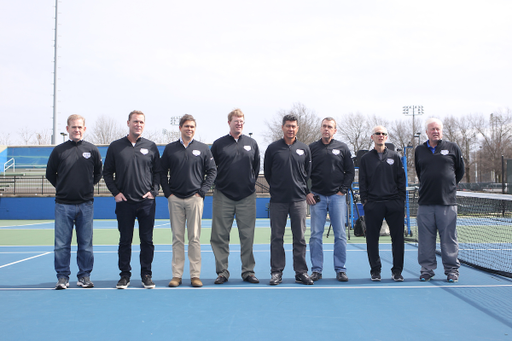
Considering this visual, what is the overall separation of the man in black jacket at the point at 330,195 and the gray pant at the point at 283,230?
18 centimetres

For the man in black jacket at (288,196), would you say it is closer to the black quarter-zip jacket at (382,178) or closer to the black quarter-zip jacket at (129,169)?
the black quarter-zip jacket at (382,178)

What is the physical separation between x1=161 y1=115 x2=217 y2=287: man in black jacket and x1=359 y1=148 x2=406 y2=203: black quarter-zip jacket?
6.48ft

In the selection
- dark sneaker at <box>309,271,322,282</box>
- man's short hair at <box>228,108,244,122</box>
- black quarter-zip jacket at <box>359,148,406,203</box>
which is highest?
man's short hair at <box>228,108,244,122</box>

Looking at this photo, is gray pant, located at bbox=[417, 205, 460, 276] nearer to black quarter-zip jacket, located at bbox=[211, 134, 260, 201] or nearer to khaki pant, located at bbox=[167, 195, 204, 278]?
black quarter-zip jacket, located at bbox=[211, 134, 260, 201]

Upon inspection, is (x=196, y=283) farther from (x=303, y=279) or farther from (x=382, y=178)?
(x=382, y=178)

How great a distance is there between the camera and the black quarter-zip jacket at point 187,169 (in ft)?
16.2

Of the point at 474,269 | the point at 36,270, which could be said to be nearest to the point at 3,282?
the point at 36,270

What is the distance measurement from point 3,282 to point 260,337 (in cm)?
384

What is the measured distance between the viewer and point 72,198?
4.85 meters

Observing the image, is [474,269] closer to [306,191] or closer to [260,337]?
[306,191]

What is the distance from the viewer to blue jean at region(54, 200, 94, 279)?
486 centimetres

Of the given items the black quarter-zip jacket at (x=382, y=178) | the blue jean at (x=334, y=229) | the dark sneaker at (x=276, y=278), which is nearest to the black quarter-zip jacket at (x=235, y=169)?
the blue jean at (x=334, y=229)

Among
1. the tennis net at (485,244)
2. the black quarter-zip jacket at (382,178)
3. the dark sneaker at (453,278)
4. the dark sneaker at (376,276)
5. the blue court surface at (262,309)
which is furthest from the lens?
the tennis net at (485,244)

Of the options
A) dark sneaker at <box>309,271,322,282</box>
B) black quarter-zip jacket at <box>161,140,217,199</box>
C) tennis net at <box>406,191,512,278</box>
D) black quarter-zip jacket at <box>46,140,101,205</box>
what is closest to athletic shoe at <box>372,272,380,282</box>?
dark sneaker at <box>309,271,322,282</box>
